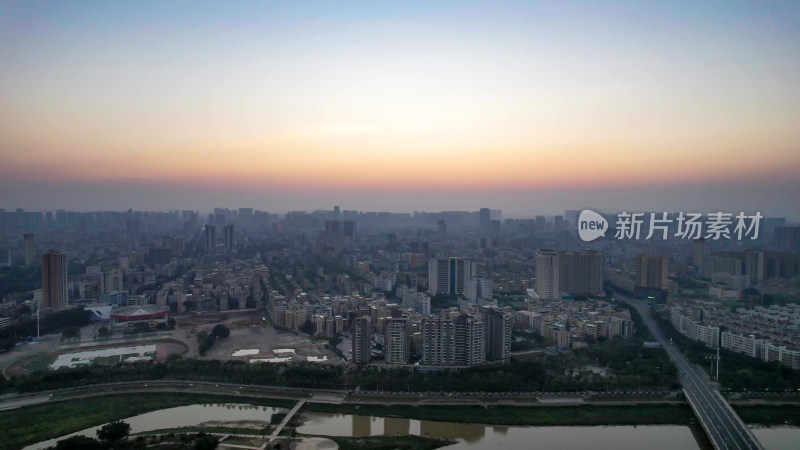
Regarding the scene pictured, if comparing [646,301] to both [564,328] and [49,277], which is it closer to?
[564,328]

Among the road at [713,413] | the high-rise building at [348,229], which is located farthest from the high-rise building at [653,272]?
the high-rise building at [348,229]

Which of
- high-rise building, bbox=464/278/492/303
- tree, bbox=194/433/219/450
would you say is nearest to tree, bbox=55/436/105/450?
tree, bbox=194/433/219/450

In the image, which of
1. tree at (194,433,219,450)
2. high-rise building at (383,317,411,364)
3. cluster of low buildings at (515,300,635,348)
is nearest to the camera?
tree at (194,433,219,450)

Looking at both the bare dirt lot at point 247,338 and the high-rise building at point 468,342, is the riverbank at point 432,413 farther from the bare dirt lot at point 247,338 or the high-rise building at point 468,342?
the bare dirt lot at point 247,338

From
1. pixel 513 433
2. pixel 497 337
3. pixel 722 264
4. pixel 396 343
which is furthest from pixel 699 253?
pixel 513 433

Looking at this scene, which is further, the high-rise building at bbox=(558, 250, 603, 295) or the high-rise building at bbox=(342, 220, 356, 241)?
the high-rise building at bbox=(342, 220, 356, 241)

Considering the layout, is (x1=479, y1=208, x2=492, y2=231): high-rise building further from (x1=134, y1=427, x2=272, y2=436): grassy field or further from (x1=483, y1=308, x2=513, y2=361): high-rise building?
(x1=134, y1=427, x2=272, y2=436): grassy field

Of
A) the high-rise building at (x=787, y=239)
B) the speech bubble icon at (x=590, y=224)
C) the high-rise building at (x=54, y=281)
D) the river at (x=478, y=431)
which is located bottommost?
the river at (x=478, y=431)
